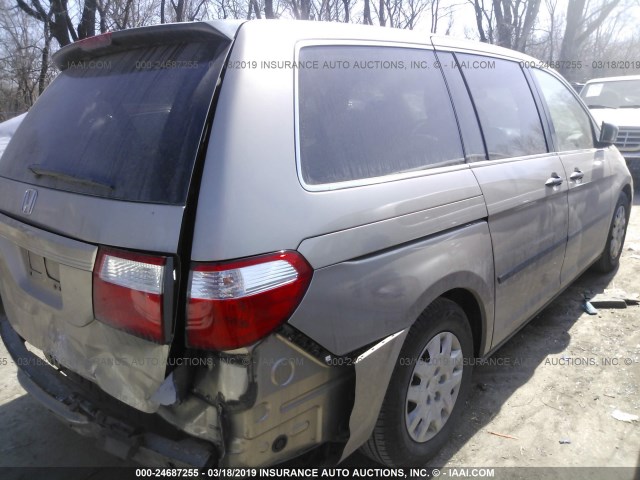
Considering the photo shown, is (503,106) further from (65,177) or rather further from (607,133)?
(65,177)

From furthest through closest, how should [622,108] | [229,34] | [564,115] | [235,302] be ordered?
[622,108] → [564,115] → [229,34] → [235,302]

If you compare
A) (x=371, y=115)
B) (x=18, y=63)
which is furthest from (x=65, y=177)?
(x=18, y=63)

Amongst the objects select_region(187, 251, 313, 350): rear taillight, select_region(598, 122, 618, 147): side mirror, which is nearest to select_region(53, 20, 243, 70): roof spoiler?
select_region(187, 251, 313, 350): rear taillight

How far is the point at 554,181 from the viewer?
10.1 ft

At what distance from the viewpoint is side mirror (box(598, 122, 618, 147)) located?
395 cm

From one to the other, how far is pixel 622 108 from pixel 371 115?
9451 millimetres

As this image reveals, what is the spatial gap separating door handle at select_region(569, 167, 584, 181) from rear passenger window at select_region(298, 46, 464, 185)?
1.33 m

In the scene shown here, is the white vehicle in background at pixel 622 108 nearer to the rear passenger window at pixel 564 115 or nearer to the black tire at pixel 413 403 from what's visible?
the rear passenger window at pixel 564 115

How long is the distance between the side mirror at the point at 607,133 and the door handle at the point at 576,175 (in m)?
0.76

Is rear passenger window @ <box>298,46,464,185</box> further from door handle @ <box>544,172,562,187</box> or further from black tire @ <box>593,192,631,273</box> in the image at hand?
black tire @ <box>593,192,631,273</box>

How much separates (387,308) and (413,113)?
951 millimetres

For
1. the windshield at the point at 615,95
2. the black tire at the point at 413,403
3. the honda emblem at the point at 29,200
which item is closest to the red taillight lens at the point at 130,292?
the honda emblem at the point at 29,200

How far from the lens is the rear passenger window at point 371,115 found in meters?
1.79

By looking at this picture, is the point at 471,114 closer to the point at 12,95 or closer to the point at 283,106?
the point at 283,106
